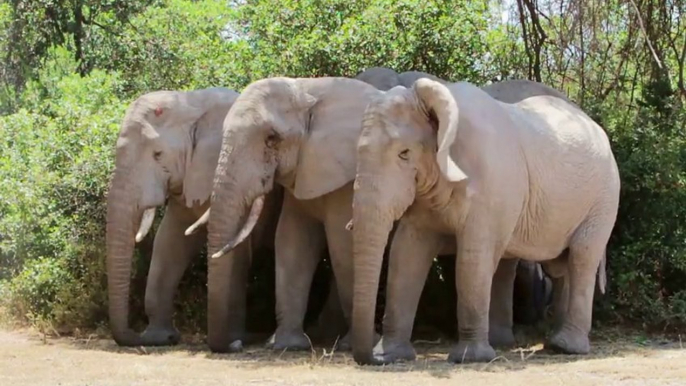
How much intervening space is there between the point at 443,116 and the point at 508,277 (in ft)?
8.11

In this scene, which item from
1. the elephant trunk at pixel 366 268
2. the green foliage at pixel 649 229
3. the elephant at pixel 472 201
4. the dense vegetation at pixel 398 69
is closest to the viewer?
the elephant trunk at pixel 366 268

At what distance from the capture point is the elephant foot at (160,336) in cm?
987

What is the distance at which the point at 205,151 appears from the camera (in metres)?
9.95

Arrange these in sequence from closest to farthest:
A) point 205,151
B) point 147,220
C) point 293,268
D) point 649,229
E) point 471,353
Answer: point 471,353 < point 293,268 < point 205,151 < point 147,220 < point 649,229

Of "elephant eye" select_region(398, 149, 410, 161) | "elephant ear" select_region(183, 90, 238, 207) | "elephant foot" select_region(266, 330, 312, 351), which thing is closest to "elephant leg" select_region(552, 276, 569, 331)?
"elephant foot" select_region(266, 330, 312, 351)

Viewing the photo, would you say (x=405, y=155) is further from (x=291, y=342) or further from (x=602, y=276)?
(x=602, y=276)

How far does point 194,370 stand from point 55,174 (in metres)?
4.15

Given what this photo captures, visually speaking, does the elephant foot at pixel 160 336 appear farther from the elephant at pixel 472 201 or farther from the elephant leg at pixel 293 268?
the elephant at pixel 472 201

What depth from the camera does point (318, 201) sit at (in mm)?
9633

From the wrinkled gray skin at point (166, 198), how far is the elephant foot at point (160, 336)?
1 cm

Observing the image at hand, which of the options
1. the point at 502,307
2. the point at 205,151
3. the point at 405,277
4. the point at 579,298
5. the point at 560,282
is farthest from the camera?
the point at 560,282

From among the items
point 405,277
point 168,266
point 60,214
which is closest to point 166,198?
point 168,266

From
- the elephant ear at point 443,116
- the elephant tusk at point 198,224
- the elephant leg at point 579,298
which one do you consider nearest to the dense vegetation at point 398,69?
the elephant leg at point 579,298

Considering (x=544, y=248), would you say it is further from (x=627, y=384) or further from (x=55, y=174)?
(x=55, y=174)
